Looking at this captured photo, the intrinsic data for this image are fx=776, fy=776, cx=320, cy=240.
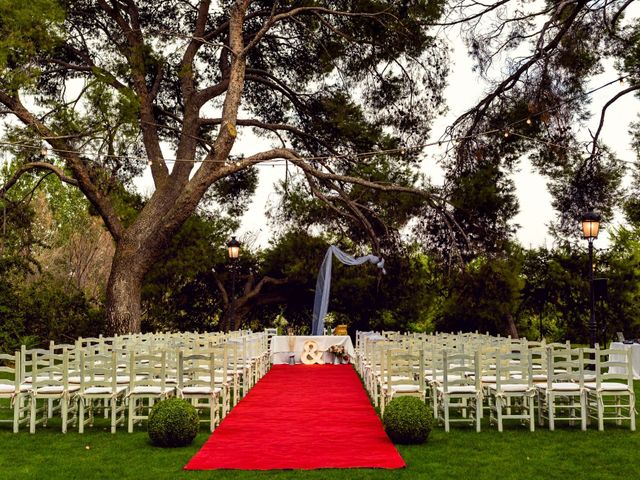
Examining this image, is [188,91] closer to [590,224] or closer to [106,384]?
[590,224]

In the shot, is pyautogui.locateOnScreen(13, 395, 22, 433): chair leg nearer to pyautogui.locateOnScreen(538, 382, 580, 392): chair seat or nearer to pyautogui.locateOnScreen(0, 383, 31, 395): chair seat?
pyautogui.locateOnScreen(0, 383, 31, 395): chair seat

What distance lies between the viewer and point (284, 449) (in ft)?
24.9

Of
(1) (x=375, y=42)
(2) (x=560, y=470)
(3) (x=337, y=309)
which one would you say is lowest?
(2) (x=560, y=470)

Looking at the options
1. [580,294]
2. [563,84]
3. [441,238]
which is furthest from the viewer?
[580,294]

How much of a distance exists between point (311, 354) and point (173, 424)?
1210 centimetres

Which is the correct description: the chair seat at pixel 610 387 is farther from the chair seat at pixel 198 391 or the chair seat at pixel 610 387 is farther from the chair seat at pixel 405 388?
the chair seat at pixel 198 391

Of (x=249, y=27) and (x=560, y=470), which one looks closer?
(x=560, y=470)

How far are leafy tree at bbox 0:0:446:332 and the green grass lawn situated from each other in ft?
31.4

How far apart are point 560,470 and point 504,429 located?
2399 millimetres

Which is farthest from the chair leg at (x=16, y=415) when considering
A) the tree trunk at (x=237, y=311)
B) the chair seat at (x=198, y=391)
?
the tree trunk at (x=237, y=311)

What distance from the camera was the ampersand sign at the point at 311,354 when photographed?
64.5ft

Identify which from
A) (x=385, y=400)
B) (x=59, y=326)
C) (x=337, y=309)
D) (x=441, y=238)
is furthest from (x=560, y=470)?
(x=337, y=309)

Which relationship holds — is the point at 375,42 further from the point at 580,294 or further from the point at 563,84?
the point at 580,294

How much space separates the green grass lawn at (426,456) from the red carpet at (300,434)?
0.19 metres
